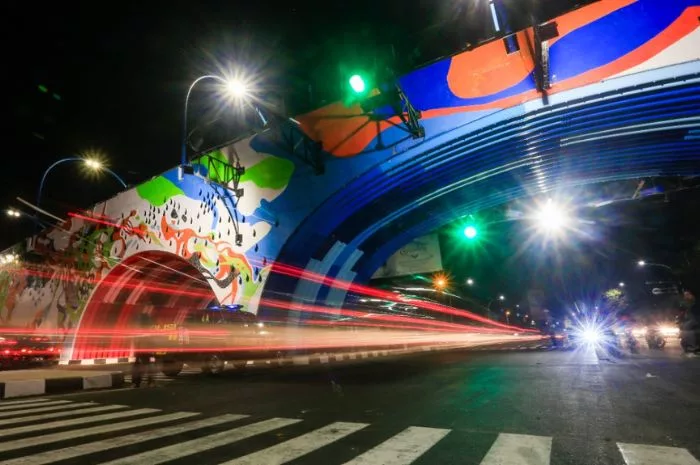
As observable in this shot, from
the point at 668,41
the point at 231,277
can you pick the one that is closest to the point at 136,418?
the point at 231,277

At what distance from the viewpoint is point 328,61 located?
54.7 feet

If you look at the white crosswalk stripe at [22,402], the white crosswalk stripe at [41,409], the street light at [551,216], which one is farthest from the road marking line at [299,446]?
the street light at [551,216]

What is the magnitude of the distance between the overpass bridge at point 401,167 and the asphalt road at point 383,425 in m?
8.58

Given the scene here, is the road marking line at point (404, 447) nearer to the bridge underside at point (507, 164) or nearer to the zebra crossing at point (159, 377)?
the zebra crossing at point (159, 377)

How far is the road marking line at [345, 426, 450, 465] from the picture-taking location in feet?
13.9

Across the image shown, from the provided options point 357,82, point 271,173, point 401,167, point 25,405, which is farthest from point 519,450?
point 271,173

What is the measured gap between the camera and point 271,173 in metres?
18.7

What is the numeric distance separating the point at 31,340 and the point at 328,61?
2326cm

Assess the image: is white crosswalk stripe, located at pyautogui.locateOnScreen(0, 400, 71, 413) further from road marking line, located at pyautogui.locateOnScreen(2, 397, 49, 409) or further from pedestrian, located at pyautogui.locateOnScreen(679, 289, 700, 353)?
pedestrian, located at pyautogui.locateOnScreen(679, 289, 700, 353)

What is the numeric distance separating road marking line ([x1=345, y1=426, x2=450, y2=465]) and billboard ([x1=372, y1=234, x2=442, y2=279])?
1835cm

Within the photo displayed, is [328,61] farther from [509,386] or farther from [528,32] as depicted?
[509,386]

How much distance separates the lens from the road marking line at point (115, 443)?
4582mm

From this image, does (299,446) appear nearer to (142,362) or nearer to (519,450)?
(519,450)

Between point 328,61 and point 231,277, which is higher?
point 328,61
